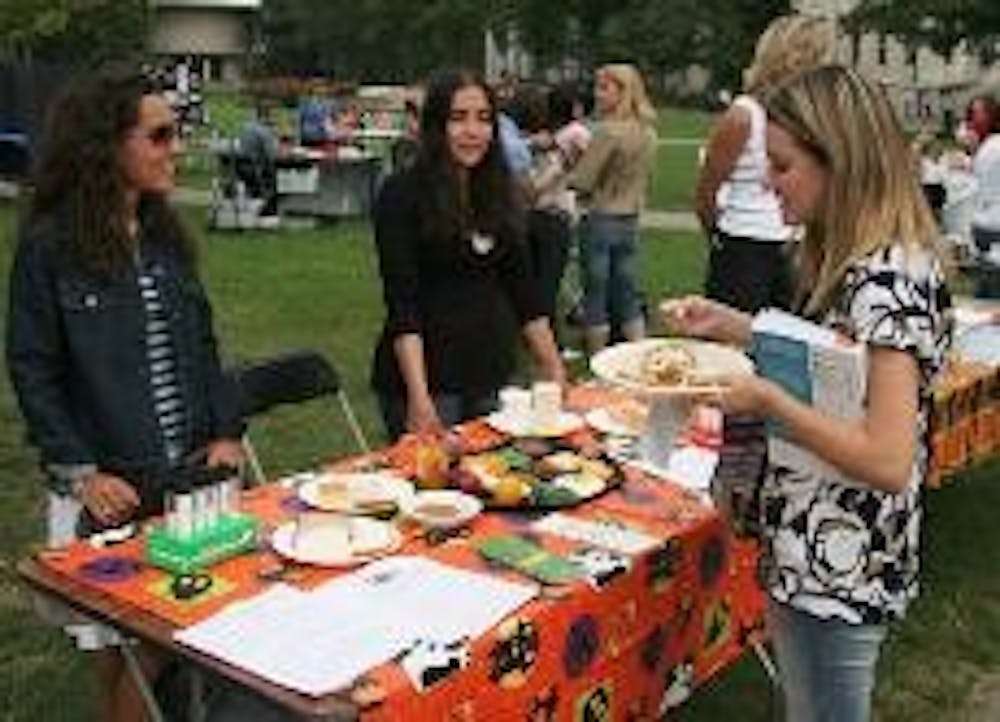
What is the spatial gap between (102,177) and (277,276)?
916 centimetres

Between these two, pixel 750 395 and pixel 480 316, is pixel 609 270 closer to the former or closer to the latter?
pixel 480 316

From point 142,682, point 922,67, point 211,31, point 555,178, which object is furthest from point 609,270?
point 211,31

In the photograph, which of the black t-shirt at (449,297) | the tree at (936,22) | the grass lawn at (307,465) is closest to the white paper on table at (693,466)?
Answer: the black t-shirt at (449,297)

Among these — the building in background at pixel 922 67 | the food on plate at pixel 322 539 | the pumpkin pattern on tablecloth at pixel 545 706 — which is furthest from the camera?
the building in background at pixel 922 67

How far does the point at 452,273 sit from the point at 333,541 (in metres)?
1.52

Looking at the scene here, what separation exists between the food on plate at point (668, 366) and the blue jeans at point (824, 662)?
653 mm

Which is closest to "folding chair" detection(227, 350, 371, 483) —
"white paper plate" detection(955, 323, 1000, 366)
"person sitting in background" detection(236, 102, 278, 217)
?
"white paper plate" detection(955, 323, 1000, 366)

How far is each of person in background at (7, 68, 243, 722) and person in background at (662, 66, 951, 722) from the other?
5.12ft

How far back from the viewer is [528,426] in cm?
416

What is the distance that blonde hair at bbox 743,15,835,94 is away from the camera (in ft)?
18.0

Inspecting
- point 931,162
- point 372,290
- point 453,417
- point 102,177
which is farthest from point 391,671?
point 931,162

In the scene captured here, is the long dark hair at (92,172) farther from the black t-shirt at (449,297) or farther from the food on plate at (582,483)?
the food on plate at (582,483)

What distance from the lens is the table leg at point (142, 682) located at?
10.1 ft

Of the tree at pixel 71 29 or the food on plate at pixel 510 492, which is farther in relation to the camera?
the tree at pixel 71 29
